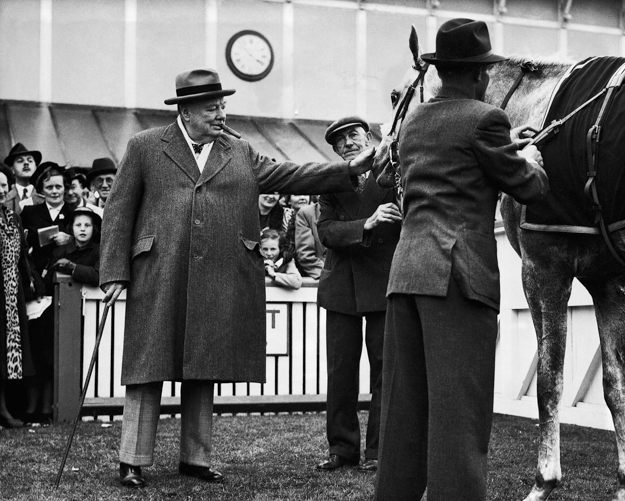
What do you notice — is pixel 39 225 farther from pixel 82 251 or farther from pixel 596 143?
pixel 596 143

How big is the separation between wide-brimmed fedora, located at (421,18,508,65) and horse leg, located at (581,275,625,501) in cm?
165

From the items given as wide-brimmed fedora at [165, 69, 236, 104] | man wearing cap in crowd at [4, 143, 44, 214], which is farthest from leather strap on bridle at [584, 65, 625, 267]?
man wearing cap in crowd at [4, 143, 44, 214]

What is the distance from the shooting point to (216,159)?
5.27 metres

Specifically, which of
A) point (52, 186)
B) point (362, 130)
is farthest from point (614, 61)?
point (52, 186)

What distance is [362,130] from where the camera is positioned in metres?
5.78

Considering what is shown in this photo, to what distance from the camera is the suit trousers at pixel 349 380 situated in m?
5.55

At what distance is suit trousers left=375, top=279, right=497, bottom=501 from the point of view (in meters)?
3.31

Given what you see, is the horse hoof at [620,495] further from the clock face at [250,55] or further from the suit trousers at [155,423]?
the clock face at [250,55]

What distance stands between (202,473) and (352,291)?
4.61ft

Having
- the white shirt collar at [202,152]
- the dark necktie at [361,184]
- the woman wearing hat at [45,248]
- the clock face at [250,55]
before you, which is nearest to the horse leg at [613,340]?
the dark necktie at [361,184]

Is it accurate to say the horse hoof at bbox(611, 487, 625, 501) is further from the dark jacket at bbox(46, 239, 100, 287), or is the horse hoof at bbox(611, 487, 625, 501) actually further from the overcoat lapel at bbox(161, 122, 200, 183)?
the dark jacket at bbox(46, 239, 100, 287)

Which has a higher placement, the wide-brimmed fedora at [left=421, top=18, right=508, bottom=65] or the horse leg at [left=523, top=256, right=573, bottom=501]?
the wide-brimmed fedora at [left=421, top=18, right=508, bottom=65]

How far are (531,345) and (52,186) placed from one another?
4.60m

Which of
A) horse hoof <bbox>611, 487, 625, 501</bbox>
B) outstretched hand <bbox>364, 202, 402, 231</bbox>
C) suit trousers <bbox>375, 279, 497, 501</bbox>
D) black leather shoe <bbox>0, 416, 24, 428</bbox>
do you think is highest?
outstretched hand <bbox>364, 202, 402, 231</bbox>
